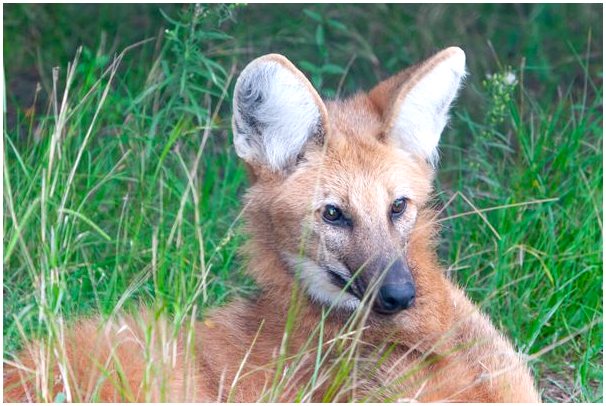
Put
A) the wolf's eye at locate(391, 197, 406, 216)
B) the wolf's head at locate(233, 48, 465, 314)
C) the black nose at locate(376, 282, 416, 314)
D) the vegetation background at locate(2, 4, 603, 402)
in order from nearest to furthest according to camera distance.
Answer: the black nose at locate(376, 282, 416, 314) → the wolf's head at locate(233, 48, 465, 314) → the wolf's eye at locate(391, 197, 406, 216) → the vegetation background at locate(2, 4, 603, 402)

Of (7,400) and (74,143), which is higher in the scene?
(74,143)

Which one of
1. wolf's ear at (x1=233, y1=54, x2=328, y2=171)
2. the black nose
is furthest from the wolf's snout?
wolf's ear at (x1=233, y1=54, x2=328, y2=171)

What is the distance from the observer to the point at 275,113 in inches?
138

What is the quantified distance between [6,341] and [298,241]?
104 cm

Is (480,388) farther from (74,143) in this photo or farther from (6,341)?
(74,143)

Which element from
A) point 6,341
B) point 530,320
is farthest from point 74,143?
point 530,320

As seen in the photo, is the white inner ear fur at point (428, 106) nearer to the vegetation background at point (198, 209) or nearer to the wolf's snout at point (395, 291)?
the vegetation background at point (198, 209)

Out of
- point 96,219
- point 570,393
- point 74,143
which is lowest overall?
point 570,393

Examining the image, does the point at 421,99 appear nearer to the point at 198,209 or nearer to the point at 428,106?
the point at 428,106

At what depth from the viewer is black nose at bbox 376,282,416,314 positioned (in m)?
3.23

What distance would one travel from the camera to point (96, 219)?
4551mm

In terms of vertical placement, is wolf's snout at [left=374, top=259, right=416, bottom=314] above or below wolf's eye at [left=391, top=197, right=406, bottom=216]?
below

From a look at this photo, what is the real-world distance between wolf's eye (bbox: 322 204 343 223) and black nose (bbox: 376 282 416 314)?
0.97 ft

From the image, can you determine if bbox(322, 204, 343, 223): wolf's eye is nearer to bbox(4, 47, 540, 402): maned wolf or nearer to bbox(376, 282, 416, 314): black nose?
bbox(4, 47, 540, 402): maned wolf
